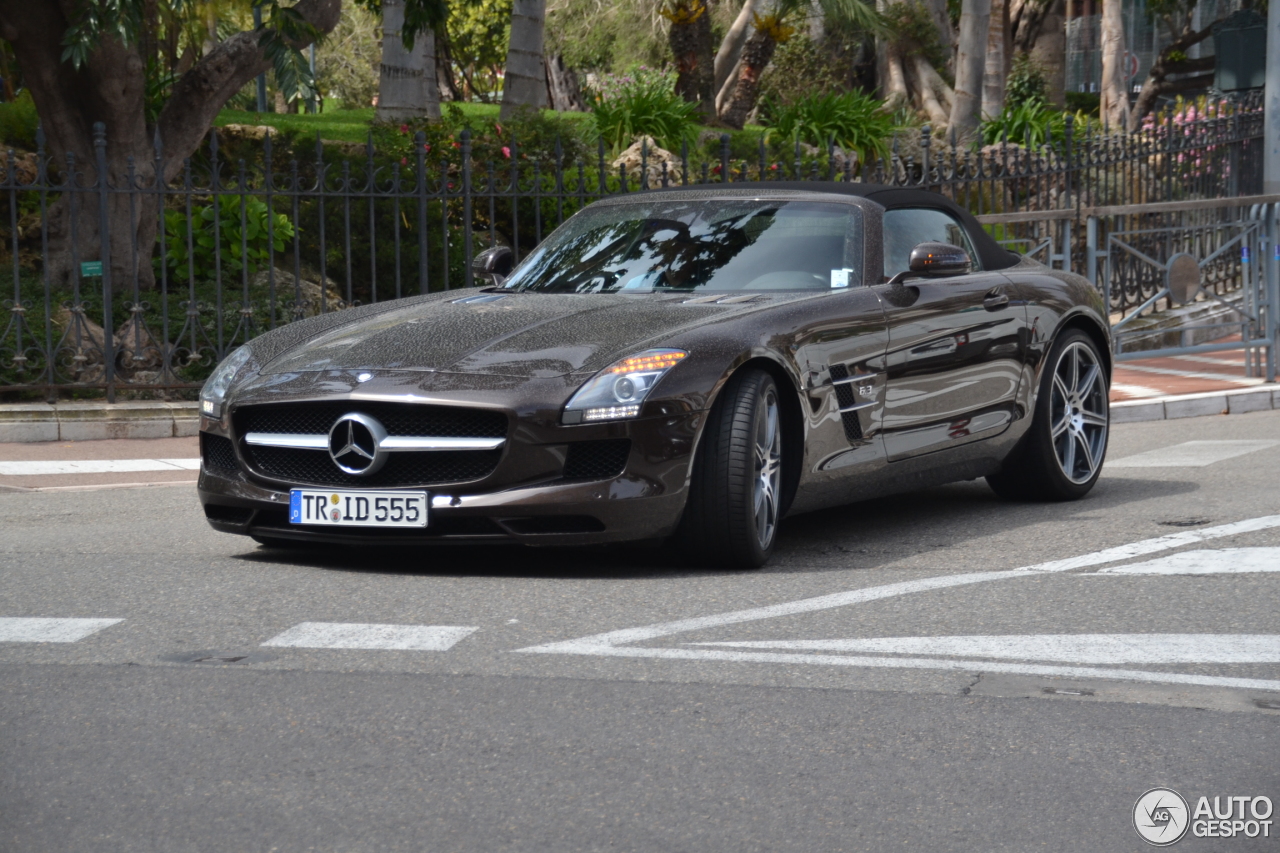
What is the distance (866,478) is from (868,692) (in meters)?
2.41

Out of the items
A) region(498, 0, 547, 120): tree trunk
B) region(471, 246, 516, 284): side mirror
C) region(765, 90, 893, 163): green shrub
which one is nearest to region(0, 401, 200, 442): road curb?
region(471, 246, 516, 284): side mirror

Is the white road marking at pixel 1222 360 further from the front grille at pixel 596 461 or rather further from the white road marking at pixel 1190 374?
the front grille at pixel 596 461

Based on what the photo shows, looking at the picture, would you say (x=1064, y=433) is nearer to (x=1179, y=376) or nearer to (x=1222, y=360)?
(x=1179, y=376)

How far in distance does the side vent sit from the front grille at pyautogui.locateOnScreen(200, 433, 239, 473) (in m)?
2.20

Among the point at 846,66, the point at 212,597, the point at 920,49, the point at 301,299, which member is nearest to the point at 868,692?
the point at 212,597

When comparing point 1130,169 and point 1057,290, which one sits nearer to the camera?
point 1057,290

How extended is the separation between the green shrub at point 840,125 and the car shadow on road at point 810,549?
15.1 metres

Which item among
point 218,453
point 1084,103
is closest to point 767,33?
point 1084,103

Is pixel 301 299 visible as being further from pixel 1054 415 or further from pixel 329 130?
pixel 329 130

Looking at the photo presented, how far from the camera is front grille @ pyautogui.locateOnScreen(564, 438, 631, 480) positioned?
5.74 meters

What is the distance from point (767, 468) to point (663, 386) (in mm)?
645

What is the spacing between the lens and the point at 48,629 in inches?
205

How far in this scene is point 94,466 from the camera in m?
10.5

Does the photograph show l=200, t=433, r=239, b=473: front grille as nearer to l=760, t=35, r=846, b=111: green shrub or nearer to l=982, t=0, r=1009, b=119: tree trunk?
l=982, t=0, r=1009, b=119: tree trunk
